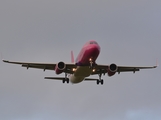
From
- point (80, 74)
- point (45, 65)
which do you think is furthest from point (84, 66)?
point (45, 65)

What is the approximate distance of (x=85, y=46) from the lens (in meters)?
45.2

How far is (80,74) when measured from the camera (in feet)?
160

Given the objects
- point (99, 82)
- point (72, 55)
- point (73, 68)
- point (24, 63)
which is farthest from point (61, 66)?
point (72, 55)

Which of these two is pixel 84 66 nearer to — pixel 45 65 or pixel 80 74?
pixel 80 74

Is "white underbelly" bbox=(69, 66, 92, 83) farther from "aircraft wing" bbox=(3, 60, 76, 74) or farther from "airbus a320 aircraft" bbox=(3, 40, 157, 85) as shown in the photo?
"aircraft wing" bbox=(3, 60, 76, 74)

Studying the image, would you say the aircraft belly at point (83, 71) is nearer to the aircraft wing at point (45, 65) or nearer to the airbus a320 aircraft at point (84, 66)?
the airbus a320 aircraft at point (84, 66)

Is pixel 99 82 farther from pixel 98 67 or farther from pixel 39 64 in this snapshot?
pixel 39 64

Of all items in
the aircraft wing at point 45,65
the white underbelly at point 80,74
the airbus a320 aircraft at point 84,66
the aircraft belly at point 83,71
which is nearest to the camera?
the airbus a320 aircraft at point 84,66

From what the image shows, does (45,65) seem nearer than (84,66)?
No

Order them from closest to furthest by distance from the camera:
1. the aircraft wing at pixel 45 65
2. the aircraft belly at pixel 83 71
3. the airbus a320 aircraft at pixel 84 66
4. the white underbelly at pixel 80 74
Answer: the airbus a320 aircraft at pixel 84 66, the aircraft belly at pixel 83 71, the white underbelly at pixel 80 74, the aircraft wing at pixel 45 65

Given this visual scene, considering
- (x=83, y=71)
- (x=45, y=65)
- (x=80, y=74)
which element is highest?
(x=45, y=65)

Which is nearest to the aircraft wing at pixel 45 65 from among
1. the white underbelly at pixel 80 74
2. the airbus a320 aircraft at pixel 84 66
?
the airbus a320 aircraft at pixel 84 66

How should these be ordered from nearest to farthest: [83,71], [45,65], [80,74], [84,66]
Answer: [84,66] → [83,71] → [80,74] → [45,65]

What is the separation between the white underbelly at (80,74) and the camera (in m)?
46.9
